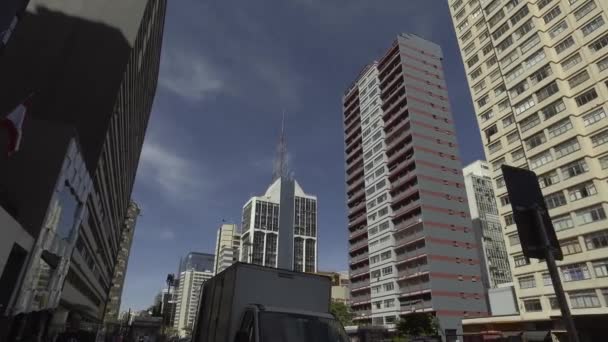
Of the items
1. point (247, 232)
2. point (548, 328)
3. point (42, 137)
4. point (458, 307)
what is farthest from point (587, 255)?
point (247, 232)

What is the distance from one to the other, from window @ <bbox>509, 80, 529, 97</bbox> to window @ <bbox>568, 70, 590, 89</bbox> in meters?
5.15

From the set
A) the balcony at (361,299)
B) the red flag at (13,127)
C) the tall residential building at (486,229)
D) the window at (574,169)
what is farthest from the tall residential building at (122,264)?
the window at (574,169)

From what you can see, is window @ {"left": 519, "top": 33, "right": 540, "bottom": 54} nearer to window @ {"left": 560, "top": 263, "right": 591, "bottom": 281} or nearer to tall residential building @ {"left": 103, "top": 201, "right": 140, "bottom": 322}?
window @ {"left": 560, "top": 263, "right": 591, "bottom": 281}

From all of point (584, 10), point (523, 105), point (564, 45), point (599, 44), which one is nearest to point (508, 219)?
point (523, 105)

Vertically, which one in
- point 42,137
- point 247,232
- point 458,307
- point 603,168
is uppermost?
point 247,232

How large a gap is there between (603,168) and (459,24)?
33.1 meters

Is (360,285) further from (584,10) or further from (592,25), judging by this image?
(584,10)

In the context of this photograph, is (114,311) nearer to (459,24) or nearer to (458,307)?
(458,307)

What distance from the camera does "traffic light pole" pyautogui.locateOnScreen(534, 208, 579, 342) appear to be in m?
4.69

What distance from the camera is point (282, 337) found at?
8188 mm

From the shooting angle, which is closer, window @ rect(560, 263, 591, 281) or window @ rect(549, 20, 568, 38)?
window @ rect(560, 263, 591, 281)

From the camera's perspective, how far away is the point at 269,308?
29.3 ft

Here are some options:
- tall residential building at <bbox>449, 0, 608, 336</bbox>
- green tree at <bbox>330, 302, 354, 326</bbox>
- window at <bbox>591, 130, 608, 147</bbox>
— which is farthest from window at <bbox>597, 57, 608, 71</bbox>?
green tree at <bbox>330, 302, 354, 326</bbox>

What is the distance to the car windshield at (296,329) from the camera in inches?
323
